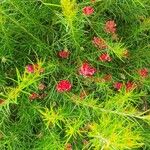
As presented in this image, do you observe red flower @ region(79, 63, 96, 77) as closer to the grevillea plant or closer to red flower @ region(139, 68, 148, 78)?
the grevillea plant

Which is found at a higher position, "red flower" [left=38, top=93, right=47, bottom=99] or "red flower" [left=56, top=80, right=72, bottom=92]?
"red flower" [left=56, top=80, right=72, bottom=92]

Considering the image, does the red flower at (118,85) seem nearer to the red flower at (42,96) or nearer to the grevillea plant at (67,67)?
the grevillea plant at (67,67)

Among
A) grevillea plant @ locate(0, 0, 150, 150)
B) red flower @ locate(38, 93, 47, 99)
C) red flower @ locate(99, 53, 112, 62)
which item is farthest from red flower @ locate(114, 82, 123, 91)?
red flower @ locate(38, 93, 47, 99)

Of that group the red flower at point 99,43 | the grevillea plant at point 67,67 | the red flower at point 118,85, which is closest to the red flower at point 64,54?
the grevillea plant at point 67,67

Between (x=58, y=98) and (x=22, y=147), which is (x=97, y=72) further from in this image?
(x=22, y=147)

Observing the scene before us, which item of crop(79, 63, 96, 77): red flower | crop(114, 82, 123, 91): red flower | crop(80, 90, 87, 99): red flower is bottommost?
crop(114, 82, 123, 91): red flower

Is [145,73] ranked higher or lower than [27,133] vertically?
higher

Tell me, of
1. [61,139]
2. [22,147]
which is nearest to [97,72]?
[61,139]

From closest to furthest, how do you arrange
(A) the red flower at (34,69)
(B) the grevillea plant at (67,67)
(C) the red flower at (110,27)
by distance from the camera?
(A) the red flower at (34,69) < (B) the grevillea plant at (67,67) < (C) the red flower at (110,27)
